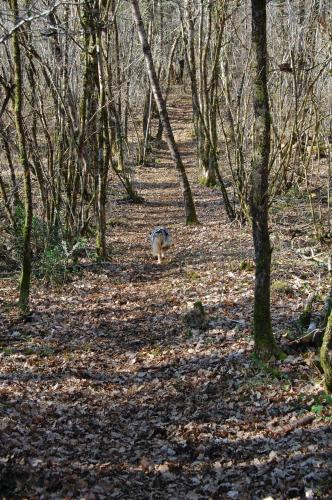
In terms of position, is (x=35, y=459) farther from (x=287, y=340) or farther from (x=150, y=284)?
(x=150, y=284)

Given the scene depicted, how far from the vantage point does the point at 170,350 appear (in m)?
7.38

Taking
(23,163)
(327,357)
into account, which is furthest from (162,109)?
(327,357)

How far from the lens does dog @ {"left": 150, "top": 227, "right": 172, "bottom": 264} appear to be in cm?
1125

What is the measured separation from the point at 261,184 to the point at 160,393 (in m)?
2.77

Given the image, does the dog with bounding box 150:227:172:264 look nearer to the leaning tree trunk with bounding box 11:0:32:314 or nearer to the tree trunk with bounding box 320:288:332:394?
the leaning tree trunk with bounding box 11:0:32:314

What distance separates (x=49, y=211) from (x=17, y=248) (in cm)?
107

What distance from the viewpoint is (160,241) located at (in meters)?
11.4

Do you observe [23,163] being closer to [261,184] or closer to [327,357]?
[261,184]

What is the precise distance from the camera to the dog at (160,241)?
11250 mm

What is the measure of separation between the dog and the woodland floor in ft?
2.37

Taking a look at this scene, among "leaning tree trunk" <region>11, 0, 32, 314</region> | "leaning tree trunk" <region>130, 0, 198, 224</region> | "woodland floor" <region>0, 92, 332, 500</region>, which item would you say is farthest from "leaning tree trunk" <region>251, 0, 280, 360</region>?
"leaning tree trunk" <region>130, 0, 198, 224</region>

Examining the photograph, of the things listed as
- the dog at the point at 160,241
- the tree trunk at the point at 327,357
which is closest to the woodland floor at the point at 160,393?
the tree trunk at the point at 327,357

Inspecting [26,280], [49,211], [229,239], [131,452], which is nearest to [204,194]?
[229,239]

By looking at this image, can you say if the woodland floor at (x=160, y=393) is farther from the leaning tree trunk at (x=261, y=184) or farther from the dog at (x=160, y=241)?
the dog at (x=160, y=241)
